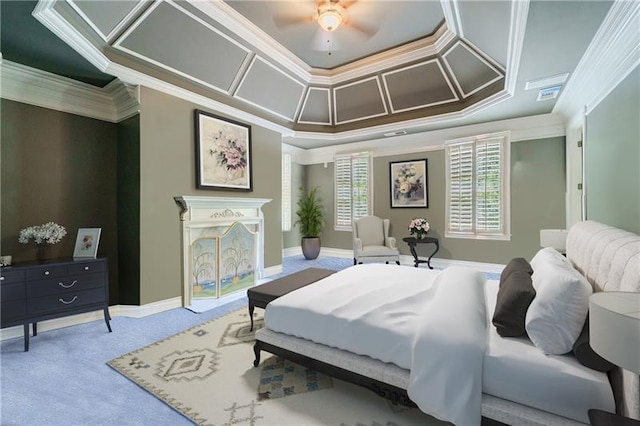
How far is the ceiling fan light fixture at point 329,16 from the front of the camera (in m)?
3.04

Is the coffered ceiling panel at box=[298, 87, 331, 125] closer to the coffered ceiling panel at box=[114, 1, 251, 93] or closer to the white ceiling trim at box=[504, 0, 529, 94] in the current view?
the coffered ceiling panel at box=[114, 1, 251, 93]

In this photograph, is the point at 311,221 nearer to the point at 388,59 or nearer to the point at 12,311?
the point at 388,59

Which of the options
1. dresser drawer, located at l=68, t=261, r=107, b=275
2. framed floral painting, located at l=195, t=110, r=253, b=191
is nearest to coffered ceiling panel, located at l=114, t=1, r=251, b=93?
framed floral painting, located at l=195, t=110, r=253, b=191

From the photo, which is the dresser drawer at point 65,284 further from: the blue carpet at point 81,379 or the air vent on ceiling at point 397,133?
the air vent on ceiling at point 397,133

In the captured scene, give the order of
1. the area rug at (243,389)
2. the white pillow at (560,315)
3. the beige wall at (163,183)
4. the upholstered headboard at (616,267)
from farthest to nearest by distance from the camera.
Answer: the beige wall at (163,183) < the area rug at (243,389) < the white pillow at (560,315) < the upholstered headboard at (616,267)

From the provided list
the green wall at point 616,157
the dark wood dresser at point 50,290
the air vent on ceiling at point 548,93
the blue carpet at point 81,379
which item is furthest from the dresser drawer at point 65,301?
the air vent on ceiling at point 548,93

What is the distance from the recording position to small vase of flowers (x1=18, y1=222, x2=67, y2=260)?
9.25 feet

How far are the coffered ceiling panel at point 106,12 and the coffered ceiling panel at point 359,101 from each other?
3.25 metres

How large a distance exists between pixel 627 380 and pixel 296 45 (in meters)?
4.46

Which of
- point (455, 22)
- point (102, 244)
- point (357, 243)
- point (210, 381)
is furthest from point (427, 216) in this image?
point (102, 244)

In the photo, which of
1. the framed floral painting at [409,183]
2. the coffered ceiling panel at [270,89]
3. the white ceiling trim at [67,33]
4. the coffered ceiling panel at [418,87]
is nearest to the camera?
the white ceiling trim at [67,33]

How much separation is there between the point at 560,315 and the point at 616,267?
1.28ft

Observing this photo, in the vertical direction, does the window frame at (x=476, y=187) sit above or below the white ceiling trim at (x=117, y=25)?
below

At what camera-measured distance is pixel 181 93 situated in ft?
12.2
